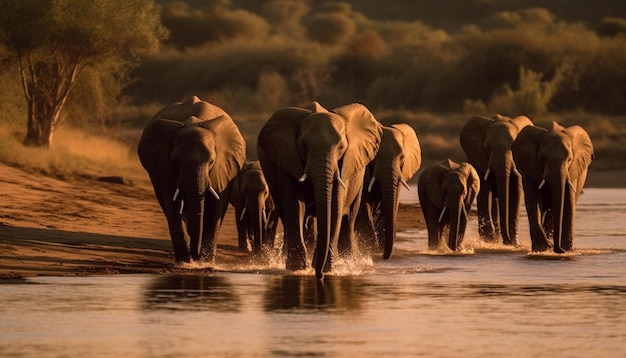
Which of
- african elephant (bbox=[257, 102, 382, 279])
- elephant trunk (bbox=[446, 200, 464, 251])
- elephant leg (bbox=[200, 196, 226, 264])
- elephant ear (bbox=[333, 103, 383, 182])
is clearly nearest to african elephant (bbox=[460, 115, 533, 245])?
elephant trunk (bbox=[446, 200, 464, 251])

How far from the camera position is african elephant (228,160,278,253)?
2352 centimetres

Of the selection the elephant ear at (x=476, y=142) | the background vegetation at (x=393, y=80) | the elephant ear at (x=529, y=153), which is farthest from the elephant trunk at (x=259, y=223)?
the background vegetation at (x=393, y=80)

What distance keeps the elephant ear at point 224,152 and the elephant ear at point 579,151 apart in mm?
5335

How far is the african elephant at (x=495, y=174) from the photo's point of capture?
86.1ft

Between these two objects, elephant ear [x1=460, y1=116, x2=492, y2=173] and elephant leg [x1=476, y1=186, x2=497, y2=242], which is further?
elephant ear [x1=460, y1=116, x2=492, y2=173]

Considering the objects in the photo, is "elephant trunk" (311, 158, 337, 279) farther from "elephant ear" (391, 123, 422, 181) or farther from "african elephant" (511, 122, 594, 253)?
"african elephant" (511, 122, 594, 253)

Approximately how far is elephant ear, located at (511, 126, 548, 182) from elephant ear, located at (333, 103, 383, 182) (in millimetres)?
4159

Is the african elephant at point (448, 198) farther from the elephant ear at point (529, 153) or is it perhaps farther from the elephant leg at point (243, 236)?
the elephant leg at point (243, 236)

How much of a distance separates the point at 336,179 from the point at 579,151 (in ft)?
20.8

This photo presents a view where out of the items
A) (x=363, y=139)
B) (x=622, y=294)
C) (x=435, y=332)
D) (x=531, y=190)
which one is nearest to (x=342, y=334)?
(x=435, y=332)

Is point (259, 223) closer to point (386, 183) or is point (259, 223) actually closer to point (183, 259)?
point (386, 183)

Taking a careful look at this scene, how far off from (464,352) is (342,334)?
53.2 inches

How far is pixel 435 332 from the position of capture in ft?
46.5

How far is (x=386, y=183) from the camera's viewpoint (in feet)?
74.9
